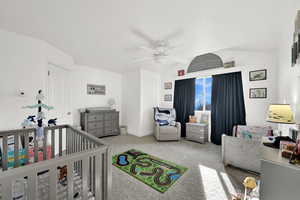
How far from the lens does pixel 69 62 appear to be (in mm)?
3186

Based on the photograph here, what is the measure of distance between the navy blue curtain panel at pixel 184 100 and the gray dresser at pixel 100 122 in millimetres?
2222

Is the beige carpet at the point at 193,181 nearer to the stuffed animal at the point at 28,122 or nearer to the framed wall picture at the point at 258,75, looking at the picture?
the stuffed animal at the point at 28,122

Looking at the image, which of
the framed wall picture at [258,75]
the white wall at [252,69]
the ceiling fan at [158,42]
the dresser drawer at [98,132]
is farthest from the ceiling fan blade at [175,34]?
the dresser drawer at [98,132]

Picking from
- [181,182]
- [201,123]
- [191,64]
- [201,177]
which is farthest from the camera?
[191,64]

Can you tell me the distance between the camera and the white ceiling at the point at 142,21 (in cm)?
152

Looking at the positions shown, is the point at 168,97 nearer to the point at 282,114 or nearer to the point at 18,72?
the point at 282,114

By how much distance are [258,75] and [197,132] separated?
2.07 meters

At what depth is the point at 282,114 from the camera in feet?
5.29

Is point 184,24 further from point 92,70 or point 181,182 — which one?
point 92,70

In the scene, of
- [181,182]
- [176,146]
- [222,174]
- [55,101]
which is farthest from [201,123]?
[55,101]

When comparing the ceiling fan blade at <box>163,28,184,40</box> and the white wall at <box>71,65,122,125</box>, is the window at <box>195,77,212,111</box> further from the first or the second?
the white wall at <box>71,65,122,125</box>

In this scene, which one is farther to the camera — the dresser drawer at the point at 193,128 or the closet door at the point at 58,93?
the dresser drawer at the point at 193,128

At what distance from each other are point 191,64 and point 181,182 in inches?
133

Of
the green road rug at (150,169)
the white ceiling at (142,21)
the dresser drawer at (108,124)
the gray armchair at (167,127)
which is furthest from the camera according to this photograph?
the dresser drawer at (108,124)
